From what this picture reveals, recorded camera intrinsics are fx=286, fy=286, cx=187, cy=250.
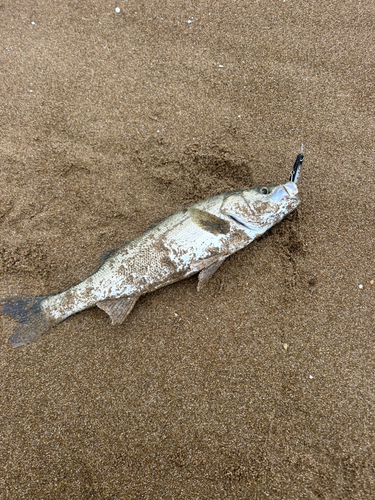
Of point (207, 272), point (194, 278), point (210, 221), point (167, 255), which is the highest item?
point (210, 221)

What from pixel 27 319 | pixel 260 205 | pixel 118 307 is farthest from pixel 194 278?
pixel 27 319

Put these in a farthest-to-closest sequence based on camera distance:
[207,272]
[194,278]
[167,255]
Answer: [194,278] → [207,272] → [167,255]

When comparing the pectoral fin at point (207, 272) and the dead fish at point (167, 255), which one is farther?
the pectoral fin at point (207, 272)

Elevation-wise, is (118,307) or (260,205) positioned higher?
(260,205)

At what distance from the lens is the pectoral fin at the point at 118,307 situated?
8.86 feet

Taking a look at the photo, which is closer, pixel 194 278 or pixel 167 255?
pixel 167 255

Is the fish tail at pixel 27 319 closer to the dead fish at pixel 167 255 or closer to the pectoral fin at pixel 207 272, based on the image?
the dead fish at pixel 167 255

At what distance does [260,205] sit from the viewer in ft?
8.91

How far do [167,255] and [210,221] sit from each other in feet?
1.71

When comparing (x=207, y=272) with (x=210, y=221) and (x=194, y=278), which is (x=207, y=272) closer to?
(x=194, y=278)

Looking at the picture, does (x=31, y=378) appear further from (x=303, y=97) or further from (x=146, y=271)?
(x=303, y=97)

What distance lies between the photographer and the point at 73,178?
3039 millimetres

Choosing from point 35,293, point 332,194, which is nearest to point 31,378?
point 35,293

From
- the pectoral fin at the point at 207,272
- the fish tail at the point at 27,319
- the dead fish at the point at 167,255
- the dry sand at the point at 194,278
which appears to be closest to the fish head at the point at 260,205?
the dead fish at the point at 167,255
